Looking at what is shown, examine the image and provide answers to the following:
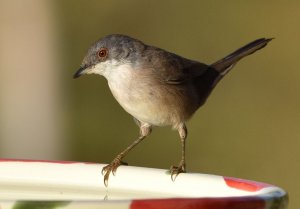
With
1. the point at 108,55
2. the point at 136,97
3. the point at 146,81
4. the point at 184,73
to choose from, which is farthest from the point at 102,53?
the point at 184,73

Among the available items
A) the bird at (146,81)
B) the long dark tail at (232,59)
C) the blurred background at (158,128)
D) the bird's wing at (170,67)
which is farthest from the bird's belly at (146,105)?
the blurred background at (158,128)

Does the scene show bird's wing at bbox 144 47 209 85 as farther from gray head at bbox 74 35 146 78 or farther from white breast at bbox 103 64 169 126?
white breast at bbox 103 64 169 126

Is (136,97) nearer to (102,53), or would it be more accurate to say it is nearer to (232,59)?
(102,53)

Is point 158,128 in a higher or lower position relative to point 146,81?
higher

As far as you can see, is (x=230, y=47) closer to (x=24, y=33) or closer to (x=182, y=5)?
(x=182, y=5)

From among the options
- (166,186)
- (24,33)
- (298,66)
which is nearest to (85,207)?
(166,186)

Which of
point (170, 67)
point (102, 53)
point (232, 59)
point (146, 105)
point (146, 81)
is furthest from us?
point (232, 59)

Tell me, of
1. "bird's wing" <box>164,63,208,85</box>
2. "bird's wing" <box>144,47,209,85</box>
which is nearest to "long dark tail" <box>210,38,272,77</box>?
"bird's wing" <box>164,63,208,85</box>
